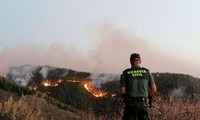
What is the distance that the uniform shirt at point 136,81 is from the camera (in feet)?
44.9

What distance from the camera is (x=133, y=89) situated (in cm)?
1373

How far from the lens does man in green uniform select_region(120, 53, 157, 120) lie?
44.9 feet

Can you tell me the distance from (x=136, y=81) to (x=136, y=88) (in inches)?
8.0

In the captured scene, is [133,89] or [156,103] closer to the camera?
[133,89]

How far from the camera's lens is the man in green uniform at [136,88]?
44.9 feet

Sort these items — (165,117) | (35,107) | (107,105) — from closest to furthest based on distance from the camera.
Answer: (35,107), (165,117), (107,105)

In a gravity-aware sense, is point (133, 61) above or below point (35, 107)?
above

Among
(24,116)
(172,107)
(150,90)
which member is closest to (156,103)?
(172,107)

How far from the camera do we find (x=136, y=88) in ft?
45.1

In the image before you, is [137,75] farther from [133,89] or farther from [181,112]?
[181,112]

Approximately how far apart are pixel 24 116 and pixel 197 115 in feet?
41.4

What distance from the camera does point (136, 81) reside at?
13.7m

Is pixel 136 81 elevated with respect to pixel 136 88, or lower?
elevated

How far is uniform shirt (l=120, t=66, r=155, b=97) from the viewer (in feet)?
44.9
